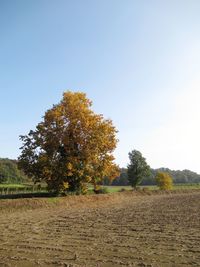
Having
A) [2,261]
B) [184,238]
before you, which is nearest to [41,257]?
[2,261]

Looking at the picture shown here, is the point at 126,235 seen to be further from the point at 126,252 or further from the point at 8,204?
the point at 8,204

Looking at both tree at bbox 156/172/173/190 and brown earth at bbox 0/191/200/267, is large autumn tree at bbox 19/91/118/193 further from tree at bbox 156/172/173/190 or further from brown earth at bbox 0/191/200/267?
tree at bbox 156/172/173/190

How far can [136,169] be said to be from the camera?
231 ft

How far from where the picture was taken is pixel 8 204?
29656 mm

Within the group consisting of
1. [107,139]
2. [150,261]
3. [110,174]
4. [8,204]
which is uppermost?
[107,139]

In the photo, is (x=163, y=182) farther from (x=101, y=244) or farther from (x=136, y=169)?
(x=101, y=244)

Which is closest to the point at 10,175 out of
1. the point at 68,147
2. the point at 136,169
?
the point at 136,169

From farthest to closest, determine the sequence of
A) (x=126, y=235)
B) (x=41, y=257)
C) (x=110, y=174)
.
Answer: (x=110, y=174) → (x=126, y=235) → (x=41, y=257)

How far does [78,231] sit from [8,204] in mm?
14721

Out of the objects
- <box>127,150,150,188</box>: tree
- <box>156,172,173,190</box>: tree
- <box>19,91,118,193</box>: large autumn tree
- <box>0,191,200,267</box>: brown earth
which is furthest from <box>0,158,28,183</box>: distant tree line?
<box>0,191,200,267</box>: brown earth

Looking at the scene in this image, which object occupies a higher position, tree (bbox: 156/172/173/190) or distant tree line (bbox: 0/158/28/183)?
distant tree line (bbox: 0/158/28/183)

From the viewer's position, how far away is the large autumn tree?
38.3 meters

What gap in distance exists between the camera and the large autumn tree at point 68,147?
3831 cm

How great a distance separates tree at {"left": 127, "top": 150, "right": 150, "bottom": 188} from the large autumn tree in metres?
29.7
